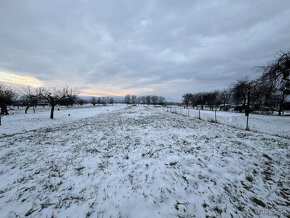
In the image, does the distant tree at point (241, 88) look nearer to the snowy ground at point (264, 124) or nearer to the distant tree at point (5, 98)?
the snowy ground at point (264, 124)

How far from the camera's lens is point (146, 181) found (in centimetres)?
345

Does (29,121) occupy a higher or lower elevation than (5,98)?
lower

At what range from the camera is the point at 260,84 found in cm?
1142

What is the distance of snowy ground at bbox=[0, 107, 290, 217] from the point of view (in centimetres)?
261

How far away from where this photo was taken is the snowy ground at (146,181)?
103 inches

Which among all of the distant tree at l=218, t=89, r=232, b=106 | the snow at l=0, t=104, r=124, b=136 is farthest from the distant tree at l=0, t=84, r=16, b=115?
the distant tree at l=218, t=89, r=232, b=106

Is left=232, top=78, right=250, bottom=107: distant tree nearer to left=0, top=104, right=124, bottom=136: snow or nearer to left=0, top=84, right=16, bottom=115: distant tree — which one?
left=0, top=104, right=124, bottom=136: snow

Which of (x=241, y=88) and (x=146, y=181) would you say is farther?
(x=241, y=88)

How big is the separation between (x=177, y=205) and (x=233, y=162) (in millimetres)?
3358

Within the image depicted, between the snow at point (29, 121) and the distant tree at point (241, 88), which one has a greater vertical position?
the distant tree at point (241, 88)

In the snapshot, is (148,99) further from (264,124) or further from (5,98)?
(264,124)

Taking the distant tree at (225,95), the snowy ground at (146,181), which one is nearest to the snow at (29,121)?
the snowy ground at (146,181)

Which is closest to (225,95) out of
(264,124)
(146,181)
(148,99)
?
(264,124)

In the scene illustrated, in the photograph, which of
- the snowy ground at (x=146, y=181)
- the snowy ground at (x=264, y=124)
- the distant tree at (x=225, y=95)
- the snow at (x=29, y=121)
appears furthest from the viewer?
the distant tree at (x=225, y=95)
